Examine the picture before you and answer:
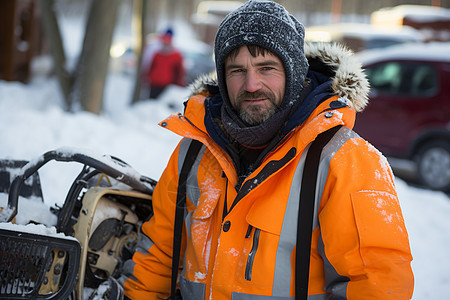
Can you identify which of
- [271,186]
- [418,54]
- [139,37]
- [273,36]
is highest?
[139,37]

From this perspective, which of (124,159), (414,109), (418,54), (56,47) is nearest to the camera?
(124,159)

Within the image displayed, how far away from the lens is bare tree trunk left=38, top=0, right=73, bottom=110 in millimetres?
6461

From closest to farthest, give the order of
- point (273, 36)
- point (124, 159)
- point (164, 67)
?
point (273, 36), point (124, 159), point (164, 67)

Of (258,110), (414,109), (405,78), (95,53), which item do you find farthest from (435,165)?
(258,110)

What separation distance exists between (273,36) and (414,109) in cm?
516

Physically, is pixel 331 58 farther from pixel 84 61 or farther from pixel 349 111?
pixel 84 61

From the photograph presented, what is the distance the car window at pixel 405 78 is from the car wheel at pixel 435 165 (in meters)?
0.74

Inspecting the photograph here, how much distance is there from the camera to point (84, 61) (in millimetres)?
6145

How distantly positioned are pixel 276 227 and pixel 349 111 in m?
0.52

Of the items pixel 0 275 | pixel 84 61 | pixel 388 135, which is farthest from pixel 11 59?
pixel 0 275

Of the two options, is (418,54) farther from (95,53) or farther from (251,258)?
(251,258)

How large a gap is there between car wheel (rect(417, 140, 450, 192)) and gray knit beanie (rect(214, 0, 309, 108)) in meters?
5.08

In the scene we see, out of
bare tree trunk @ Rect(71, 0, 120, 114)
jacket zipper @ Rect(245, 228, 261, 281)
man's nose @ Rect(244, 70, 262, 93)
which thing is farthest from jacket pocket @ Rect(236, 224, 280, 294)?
bare tree trunk @ Rect(71, 0, 120, 114)

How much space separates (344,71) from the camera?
6.19ft
